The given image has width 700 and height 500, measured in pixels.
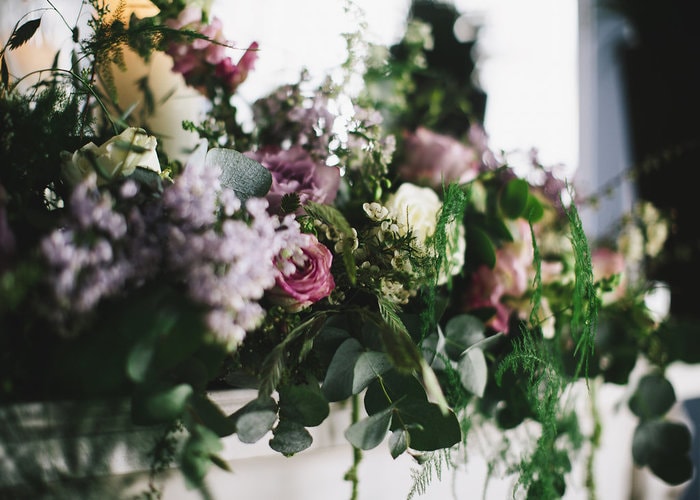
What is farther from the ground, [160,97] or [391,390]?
[160,97]

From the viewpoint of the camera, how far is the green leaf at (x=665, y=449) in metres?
0.74

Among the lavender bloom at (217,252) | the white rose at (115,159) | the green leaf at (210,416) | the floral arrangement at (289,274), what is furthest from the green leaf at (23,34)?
the green leaf at (210,416)

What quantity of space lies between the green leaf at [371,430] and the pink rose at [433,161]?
345 mm

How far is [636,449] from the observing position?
30.5 inches

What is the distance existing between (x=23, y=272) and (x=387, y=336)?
0.76ft

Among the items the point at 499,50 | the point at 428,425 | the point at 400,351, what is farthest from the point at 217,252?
the point at 499,50

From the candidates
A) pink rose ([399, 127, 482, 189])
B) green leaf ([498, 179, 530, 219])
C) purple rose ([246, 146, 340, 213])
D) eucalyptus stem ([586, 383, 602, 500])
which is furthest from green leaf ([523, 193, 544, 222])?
eucalyptus stem ([586, 383, 602, 500])

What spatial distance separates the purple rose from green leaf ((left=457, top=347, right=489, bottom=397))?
0.22m

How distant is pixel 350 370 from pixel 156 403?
0.17 metres

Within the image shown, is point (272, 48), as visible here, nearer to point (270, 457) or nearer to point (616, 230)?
point (270, 457)

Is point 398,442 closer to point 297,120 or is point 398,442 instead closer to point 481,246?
point 481,246

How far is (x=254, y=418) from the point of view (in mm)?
438

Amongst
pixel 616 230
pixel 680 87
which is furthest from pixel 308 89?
pixel 680 87

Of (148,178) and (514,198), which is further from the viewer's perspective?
(514,198)
